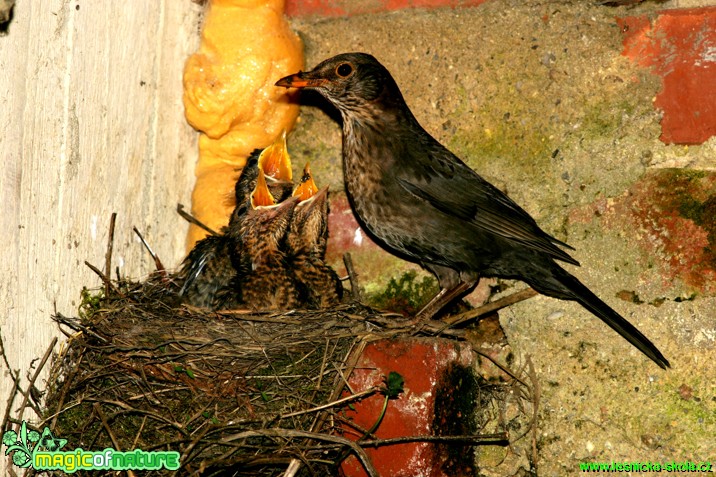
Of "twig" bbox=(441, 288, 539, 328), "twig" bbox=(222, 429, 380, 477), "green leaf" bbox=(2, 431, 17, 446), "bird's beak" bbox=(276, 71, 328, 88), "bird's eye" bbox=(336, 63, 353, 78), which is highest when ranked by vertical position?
"bird's eye" bbox=(336, 63, 353, 78)

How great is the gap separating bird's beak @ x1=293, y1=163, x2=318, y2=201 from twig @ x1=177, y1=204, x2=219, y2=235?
444 millimetres

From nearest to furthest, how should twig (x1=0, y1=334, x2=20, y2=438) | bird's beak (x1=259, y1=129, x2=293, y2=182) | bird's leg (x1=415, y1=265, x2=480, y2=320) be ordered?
twig (x1=0, y1=334, x2=20, y2=438)
bird's leg (x1=415, y1=265, x2=480, y2=320)
bird's beak (x1=259, y1=129, x2=293, y2=182)

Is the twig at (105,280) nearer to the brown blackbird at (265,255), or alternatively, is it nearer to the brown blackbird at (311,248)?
the brown blackbird at (265,255)

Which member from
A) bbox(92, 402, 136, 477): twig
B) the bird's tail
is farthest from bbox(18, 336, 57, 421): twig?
the bird's tail

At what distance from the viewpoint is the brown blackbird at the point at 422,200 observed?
11.3ft

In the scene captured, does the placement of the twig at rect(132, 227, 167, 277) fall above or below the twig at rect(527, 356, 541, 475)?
above

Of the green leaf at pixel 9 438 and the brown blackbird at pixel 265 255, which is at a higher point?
the brown blackbird at pixel 265 255

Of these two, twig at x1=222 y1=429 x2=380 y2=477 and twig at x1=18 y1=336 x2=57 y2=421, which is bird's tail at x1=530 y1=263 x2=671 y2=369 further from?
twig at x1=18 y1=336 x2=57 y2=421

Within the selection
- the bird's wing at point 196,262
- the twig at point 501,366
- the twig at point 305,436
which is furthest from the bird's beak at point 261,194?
the twig at point 305,436

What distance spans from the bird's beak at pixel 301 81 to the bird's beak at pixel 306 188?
14.1 inches

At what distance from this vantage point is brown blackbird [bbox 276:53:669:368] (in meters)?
3.43

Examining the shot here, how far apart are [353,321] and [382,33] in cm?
136

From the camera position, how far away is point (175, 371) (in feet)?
9.80

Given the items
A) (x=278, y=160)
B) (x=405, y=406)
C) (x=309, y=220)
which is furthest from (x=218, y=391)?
(x=278, y=160)
